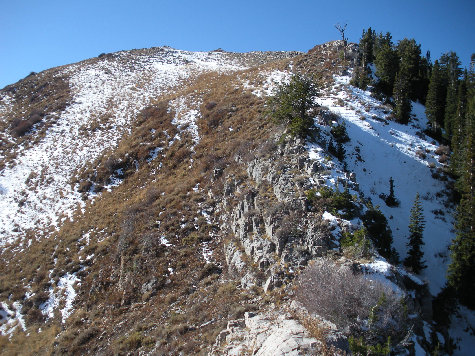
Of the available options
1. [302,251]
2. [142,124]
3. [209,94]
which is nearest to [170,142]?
[142,124]

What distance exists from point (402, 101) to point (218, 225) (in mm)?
25354

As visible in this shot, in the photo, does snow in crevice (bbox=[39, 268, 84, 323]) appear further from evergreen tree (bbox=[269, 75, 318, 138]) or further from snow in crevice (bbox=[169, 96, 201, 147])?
evergreen tree (bbox=[269, 75, 318, 138])

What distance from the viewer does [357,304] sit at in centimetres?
1020

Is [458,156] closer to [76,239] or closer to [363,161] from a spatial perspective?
[363,161]

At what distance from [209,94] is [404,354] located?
4120cm

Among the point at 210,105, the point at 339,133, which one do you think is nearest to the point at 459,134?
the point at 339,133

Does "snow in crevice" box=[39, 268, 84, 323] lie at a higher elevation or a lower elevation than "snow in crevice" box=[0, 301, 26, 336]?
higher

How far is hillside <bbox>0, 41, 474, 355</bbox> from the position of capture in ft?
39.5

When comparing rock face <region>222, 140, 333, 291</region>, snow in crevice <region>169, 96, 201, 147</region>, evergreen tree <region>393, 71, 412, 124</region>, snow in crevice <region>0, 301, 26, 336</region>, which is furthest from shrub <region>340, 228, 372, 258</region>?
evergreen tree <region>393, 71, 412, 124</region>

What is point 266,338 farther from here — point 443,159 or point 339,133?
point 443,159

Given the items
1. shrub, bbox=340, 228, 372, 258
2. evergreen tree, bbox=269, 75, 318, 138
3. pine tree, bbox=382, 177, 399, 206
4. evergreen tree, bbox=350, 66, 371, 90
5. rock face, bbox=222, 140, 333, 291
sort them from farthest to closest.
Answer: evergreen tree, bbox=350, 66, 371, 90, pine tree, bbox=382, 177, 399, 206, evergreen tree, bbox=269, 75, 318, 138, rock face, bbox=222, 140, 333, 291, shrub, bbox=340, 228, 372, 258

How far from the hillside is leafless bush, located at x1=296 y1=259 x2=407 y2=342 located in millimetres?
71

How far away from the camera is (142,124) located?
41.2 m

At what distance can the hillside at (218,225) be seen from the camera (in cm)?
1205
